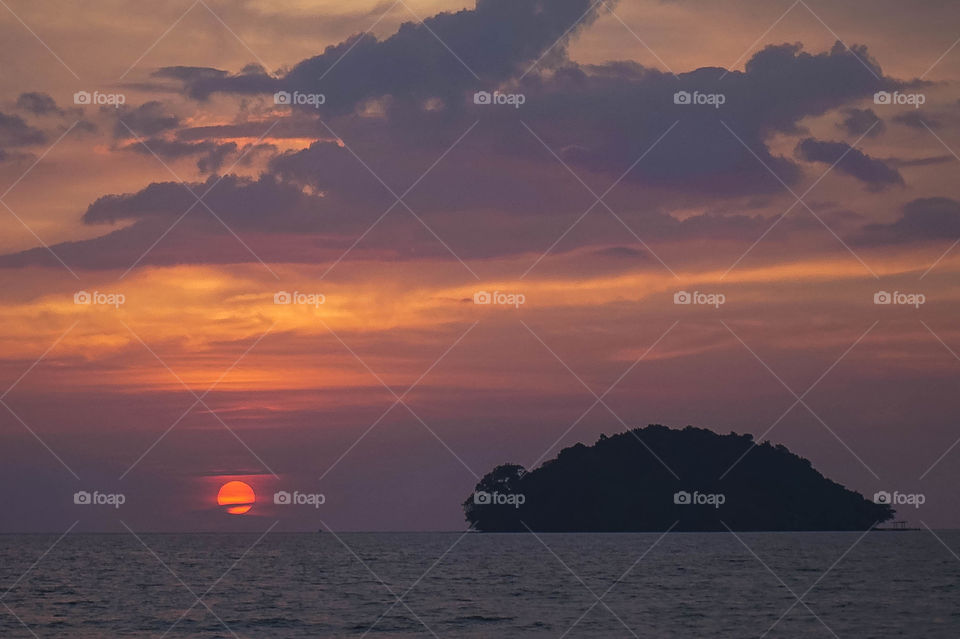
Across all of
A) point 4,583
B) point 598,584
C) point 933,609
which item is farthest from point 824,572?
point 4,583

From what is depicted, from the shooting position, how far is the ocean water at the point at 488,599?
5294 centimetres

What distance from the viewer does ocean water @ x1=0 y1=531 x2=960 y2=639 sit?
52938 mm

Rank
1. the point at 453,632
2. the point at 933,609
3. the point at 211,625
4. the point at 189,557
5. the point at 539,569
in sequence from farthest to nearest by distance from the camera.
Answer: the point at 189,557 → the point at 539,569 → the point at 933,609 → the point at 211,625 → the point at 453,632

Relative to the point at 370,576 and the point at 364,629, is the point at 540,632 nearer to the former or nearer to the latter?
the point at 364,629

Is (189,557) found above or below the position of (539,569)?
above

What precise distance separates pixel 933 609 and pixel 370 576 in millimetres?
51606

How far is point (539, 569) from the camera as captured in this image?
4240 inches

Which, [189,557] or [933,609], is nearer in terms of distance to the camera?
[933,609]

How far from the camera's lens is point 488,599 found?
70.9 m

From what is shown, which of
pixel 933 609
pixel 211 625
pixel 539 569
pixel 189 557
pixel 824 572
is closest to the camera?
pixel 211 625

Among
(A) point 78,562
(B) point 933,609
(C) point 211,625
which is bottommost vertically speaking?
(B) point 933,609

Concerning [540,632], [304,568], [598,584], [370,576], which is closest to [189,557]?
[304,568]

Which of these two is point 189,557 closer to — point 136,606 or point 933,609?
point 136,606

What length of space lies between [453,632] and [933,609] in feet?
87.1
